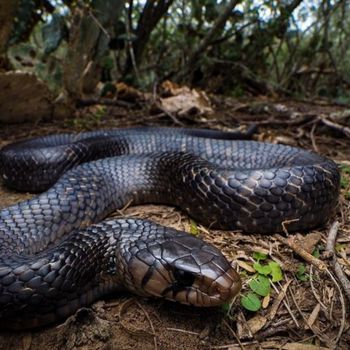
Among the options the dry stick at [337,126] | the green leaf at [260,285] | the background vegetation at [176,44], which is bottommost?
the green leaf at [260,285]

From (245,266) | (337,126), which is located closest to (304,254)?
(245,266)

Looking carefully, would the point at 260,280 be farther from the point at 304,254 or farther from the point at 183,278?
the point at 183,278

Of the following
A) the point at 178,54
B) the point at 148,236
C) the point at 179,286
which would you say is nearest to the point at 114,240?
the point at 148,236

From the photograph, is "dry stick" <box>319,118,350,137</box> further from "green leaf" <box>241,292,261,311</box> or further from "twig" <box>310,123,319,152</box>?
→ "green leaf" <box>241,292,261,311</box>

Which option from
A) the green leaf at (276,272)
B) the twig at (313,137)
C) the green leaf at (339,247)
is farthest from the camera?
the twig at (313,137)

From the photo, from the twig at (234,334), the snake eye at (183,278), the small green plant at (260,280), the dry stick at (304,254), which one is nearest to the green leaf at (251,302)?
the small green plant at (260,280)

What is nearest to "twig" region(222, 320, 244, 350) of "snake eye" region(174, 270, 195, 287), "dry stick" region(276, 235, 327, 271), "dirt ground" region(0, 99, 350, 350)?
"dirt ground" region(0, 99, 350, 350)

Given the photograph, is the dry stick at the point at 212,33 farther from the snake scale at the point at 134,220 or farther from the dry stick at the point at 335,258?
the dry stick at the point at 335,258
